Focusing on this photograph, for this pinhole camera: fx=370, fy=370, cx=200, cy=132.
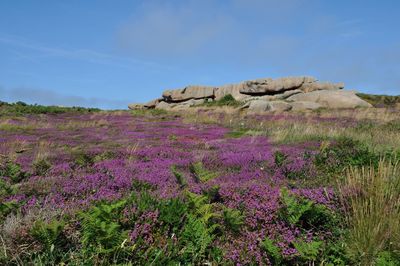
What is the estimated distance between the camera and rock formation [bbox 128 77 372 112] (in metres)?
42.8

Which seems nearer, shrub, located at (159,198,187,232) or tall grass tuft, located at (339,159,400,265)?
tall grass tuft, located at (339,159,400,265)

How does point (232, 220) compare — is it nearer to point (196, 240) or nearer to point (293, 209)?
point (196, 240)

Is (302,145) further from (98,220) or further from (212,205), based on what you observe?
(98,220)

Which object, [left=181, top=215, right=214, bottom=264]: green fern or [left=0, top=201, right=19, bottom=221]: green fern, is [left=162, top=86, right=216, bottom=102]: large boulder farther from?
[left=181, top=215, right=214, bottom=264]: green fern

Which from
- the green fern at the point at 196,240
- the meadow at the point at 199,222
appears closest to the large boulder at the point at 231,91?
the meadow at the point at 199,222

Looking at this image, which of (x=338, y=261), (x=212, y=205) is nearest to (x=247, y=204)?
(x=212, y=205)

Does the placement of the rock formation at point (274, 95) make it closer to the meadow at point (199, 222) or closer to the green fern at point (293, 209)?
the meadow at point (199, 222)

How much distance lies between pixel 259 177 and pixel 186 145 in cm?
568

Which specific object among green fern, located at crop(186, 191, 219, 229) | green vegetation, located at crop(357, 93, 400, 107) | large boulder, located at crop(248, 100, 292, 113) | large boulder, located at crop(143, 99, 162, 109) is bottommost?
green fern, located at crop(186, 191, 219, 229)

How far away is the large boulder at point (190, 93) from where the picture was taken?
71438mm

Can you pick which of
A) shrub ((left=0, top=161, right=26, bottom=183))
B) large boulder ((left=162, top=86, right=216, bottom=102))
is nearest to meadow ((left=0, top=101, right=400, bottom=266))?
shrub ((left=0, top=161, right=26, bottom=183))

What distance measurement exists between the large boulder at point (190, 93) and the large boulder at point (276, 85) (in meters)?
10.2

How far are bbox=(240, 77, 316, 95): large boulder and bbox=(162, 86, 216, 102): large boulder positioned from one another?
1019cm

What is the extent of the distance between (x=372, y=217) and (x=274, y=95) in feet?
187
